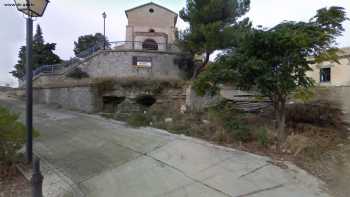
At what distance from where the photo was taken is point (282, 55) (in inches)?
227

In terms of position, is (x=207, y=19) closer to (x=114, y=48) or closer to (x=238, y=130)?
(x=114, y=48)

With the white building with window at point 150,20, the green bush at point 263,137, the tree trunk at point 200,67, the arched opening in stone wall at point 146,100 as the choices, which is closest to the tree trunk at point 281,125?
the green bush at point 263,137

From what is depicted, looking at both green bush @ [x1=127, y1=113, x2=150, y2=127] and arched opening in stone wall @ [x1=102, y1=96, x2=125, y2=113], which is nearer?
green bush @ [x1=127, y1=113, x2=150, y2=127]

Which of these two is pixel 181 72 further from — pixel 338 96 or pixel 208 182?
pixel 208 182

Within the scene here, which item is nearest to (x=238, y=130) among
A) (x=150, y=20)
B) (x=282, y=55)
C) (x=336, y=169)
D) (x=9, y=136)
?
(x=282, y=55)

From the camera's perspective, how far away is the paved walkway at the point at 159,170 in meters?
3.73

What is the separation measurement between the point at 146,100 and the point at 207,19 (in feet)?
28.7

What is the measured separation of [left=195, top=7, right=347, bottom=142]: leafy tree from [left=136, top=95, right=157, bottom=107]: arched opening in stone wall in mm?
6957

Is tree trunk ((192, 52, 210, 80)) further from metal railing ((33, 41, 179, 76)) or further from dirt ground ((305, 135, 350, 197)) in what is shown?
dirt ground ((305, 135, 350, 197))

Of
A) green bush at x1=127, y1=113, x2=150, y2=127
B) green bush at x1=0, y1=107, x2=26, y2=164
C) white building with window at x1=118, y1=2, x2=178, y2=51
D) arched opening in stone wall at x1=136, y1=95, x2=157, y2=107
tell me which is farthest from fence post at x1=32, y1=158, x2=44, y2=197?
white building with window at x1=118, y1=2, x2=178, y2=51

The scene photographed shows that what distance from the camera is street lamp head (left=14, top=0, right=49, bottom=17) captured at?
416cm

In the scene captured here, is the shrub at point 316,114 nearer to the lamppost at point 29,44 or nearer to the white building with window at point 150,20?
the lamppost at point 29,44

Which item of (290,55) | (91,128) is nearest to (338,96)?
(290,55)

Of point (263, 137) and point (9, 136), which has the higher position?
point (9, 136)
